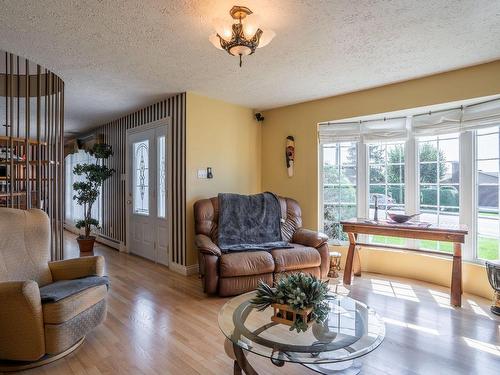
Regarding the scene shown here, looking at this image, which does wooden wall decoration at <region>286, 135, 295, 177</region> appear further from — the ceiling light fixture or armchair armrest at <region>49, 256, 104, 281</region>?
armchair armrest at <region>49, 256, 104, 281</region>

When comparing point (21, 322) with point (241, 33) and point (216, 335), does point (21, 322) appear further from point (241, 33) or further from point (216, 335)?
point (241, 33)

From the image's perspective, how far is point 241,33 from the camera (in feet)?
6.16

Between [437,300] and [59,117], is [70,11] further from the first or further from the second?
[437,300]

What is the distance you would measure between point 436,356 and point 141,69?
142 inches

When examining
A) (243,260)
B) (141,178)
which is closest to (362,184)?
(243,260)

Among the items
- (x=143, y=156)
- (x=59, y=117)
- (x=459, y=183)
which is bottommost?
(x=459, y=183)

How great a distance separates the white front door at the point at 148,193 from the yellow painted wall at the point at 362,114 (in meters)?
1.67

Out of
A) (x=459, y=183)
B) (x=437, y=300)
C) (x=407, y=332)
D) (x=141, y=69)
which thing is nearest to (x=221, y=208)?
(x=141, y=69)

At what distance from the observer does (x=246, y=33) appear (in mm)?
1887

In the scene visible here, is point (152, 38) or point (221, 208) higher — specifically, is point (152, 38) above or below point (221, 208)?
above

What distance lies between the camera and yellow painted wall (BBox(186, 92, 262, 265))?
3869 millimetres

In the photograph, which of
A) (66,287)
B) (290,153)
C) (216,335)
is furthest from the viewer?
(290,153)

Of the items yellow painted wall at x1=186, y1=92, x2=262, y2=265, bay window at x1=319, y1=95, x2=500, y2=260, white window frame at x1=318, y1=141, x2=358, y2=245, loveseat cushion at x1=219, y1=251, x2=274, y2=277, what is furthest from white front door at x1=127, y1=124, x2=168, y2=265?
bay window at x1=319, y1=95, x2=500, y2=260

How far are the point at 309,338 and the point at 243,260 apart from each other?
1.48 m
